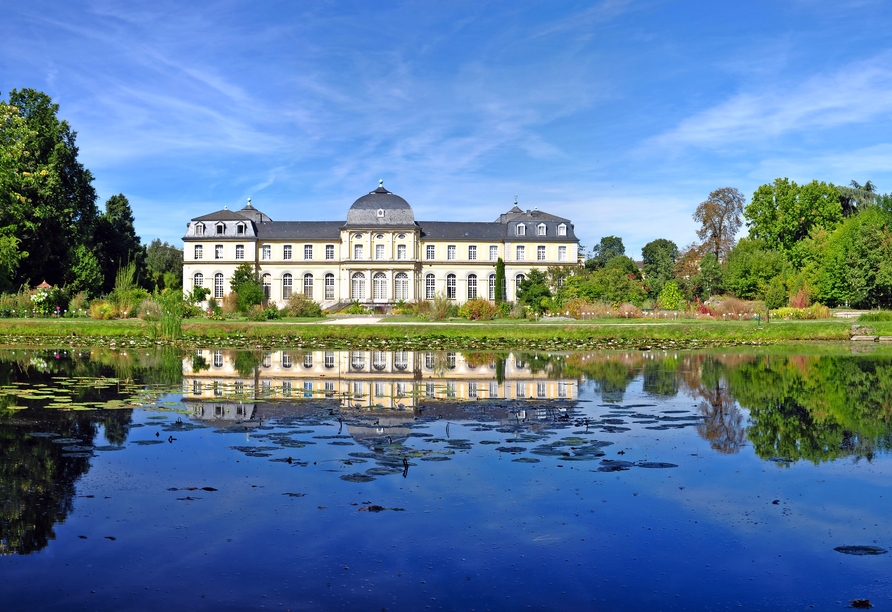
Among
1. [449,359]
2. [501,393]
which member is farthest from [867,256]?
[501,393]

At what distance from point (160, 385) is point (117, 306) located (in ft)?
65.2

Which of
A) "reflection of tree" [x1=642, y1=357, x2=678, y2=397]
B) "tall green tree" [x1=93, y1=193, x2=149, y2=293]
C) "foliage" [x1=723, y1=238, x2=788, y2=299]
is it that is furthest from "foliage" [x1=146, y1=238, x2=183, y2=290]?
"reflection of tree" [x1=642, y1=357, x2=678, y2=397]

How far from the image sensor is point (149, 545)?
5473 millimetres

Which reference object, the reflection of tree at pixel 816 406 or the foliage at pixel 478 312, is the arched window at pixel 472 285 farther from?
the reflection of tree at pixel 816 406

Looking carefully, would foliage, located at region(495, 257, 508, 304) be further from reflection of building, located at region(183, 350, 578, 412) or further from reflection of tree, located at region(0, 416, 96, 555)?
reflection of tree, located at region(0, 416, 96, 555)

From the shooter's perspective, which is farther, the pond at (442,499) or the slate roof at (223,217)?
the slate roof at (223,217)

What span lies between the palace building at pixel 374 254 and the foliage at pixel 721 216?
9.55m

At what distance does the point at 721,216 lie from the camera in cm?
5572

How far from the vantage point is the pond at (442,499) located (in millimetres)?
4832

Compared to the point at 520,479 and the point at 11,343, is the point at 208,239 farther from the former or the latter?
the point at 520,479

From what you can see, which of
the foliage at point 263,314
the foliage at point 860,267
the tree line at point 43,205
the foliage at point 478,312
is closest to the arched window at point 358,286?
the tree line at point 43,205

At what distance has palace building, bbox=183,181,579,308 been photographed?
179ft

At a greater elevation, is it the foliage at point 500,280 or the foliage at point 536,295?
the foliage at point 500,280

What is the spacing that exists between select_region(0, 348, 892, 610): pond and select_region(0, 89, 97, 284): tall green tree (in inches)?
959
